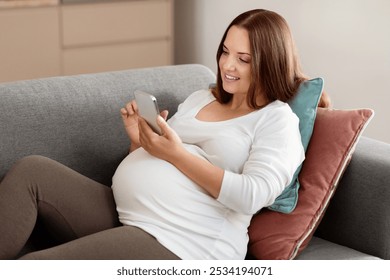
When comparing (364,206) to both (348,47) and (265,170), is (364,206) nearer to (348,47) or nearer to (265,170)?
(265,170)

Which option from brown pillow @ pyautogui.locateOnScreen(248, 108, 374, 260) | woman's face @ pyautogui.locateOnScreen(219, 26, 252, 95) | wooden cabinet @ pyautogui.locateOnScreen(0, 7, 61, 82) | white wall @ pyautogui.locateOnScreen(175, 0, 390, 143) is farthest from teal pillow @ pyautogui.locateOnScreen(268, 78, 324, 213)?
wooden cabinet @ pyautogui.locateOnScreen(0, 7, 61, 82)

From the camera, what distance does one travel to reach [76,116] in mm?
2256

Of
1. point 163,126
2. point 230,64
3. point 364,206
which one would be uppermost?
point 230,64

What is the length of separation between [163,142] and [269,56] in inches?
13.8

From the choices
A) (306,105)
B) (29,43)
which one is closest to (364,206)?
(306,105)

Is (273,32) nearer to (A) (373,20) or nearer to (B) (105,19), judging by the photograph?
(A) (373,20)

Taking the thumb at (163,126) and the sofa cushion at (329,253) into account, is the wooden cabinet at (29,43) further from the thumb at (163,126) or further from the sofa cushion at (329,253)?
the sofa cushion at (329,253)

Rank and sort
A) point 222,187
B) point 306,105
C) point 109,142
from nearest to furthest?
1. point 222,187
2. point 306,105
3. point 109,142

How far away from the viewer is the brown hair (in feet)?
6.59

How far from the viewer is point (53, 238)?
2.04m

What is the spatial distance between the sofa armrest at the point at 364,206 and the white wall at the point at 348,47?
4.34 ft

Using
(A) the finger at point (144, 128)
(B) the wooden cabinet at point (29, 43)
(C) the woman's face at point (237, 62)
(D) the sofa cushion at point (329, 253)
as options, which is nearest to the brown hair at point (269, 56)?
(C) the woman's face at point (237, 62)

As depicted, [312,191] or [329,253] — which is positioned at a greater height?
[312,191]

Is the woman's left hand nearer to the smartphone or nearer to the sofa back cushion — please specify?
the smartphone
